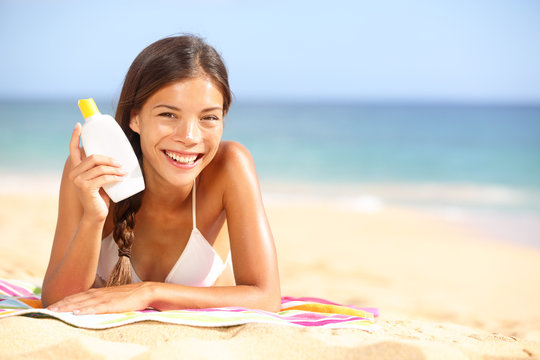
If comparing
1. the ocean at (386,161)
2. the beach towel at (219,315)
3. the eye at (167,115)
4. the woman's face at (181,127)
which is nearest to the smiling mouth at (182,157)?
the woman's face at (181,127)

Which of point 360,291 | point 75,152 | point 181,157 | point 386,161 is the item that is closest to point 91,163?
point 75,152

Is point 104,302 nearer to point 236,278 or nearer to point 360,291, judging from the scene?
point 236,278

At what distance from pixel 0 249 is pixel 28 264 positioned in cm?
74

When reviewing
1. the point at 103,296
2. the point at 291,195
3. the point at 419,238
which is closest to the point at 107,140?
the point at 103,296

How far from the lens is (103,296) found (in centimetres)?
252

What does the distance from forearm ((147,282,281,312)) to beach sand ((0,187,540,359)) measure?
224 millimetres

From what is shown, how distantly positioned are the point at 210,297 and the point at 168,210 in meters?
0.70

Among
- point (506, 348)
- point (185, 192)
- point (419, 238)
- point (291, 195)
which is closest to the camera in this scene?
point (506, 348)

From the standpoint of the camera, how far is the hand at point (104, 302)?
245 cm

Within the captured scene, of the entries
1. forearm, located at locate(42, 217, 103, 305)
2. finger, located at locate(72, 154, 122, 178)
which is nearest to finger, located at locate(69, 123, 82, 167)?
finger, located at locate(72, 154, 122, 178)

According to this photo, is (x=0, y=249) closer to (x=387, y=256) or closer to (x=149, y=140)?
(x=149, y=140)

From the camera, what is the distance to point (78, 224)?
278cm

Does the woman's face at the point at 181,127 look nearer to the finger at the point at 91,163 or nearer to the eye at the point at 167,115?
the eye at the point at 167,115

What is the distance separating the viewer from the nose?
2.61 meters
